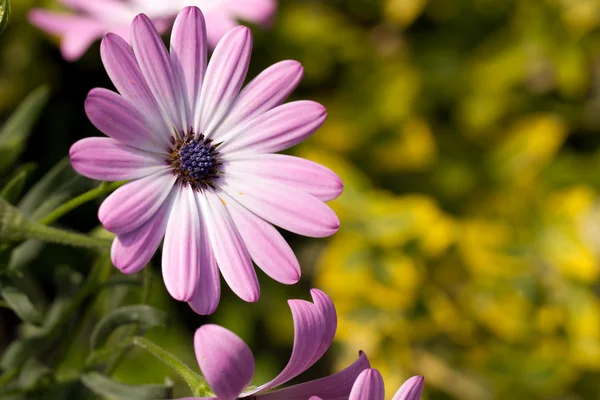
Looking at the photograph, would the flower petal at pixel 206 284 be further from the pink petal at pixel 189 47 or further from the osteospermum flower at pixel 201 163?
the pink petal at pixel 189 47

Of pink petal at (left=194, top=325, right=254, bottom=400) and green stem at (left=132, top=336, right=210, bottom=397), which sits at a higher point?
pink petal at (left=194, top=325, right=254, bottom=400)

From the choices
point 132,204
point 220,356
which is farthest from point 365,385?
point 132,204

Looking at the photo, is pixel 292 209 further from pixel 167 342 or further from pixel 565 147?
pixel 565 147

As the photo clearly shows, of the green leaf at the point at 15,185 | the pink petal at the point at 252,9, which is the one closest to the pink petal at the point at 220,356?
the green leaf at the point at 15,185

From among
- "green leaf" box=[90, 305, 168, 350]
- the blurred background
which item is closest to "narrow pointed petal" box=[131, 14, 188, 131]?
"green leaf" box=[90, 305, 168, 350]

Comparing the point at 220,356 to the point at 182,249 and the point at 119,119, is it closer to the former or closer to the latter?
the point at 182,249

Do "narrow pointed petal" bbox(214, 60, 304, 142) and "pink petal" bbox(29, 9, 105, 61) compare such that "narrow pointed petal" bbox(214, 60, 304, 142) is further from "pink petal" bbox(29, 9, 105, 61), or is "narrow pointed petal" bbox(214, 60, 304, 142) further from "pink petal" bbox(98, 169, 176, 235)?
"pink petal" bbox(29, 9, 105, 61)

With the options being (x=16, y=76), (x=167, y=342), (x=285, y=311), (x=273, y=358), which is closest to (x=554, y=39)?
(x=285, y=311)
